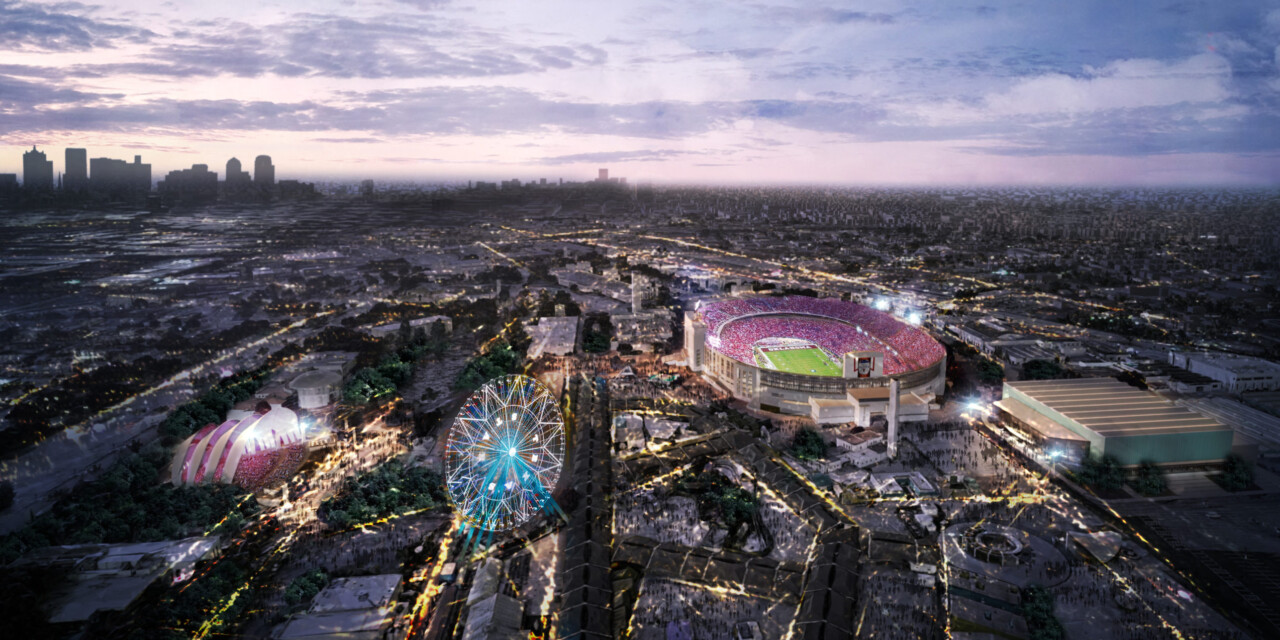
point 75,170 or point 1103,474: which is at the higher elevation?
point 75,170

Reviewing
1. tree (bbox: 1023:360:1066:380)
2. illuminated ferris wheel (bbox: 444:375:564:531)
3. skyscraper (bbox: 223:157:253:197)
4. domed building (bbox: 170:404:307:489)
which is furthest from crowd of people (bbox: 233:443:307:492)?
skyscraper (bbox: 223:157:253:197)

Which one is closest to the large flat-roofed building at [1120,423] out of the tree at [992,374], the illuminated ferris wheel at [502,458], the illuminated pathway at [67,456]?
the tree at [992,374]

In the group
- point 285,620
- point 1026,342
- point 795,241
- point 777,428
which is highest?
point 795,241

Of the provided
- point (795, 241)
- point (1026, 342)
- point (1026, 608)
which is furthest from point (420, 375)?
point (795, 241)

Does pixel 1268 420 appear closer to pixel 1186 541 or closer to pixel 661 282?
pixel 1186 541

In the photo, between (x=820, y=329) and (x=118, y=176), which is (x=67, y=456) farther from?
(x=118, y=176)

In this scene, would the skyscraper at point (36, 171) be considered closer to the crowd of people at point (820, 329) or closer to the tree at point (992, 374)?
the crowd of people at point (820, 329)

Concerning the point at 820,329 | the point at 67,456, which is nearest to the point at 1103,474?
the point at 820,329
